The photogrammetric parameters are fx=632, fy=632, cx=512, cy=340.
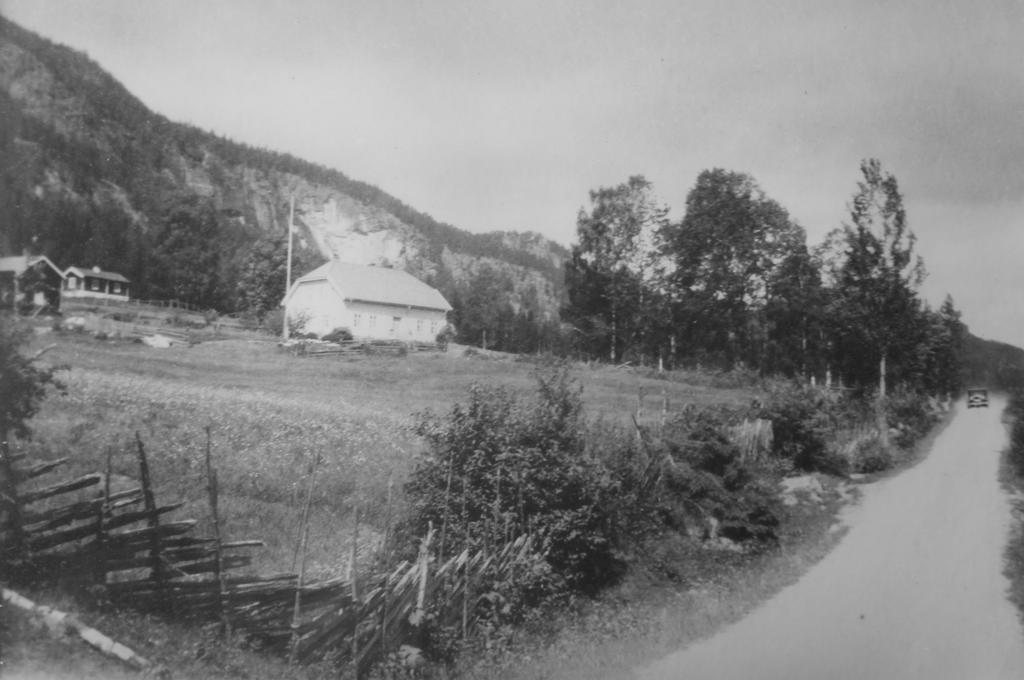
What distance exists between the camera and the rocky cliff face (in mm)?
6211

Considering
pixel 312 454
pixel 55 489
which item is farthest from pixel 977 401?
pixel 55 489

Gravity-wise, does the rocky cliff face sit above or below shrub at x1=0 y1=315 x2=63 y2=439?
above

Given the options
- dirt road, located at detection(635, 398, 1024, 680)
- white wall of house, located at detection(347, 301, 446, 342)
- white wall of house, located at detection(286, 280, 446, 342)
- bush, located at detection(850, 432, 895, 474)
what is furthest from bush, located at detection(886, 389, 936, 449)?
white wall of house, located at detection(286, 280, 446, 342)

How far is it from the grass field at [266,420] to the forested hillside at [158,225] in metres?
1.46

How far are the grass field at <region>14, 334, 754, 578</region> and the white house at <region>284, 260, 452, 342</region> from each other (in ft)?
2.19

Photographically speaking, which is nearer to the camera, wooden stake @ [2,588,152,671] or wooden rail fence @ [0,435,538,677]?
wooden stake @ [2,588,152,671]

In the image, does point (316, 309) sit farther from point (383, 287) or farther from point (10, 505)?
point (10, 505)

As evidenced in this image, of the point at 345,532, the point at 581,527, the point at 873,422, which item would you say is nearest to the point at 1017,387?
the point at 873,422

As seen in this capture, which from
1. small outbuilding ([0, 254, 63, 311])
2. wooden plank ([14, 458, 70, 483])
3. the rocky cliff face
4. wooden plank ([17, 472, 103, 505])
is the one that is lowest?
wooden plank ([17, 472, 103, 505])

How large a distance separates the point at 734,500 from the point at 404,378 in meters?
6.39

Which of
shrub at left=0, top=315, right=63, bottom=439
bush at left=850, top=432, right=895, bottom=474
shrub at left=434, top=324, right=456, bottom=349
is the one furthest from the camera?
bush at left=850, top=432, right=895, bottom=474

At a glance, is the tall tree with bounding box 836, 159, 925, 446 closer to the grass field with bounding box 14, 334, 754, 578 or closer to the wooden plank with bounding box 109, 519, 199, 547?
the grass field with bounding box 14, 334, 754, 578

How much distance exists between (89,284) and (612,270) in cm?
1006

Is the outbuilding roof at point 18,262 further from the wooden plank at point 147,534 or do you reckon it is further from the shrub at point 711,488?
the shrub at point 711,488
